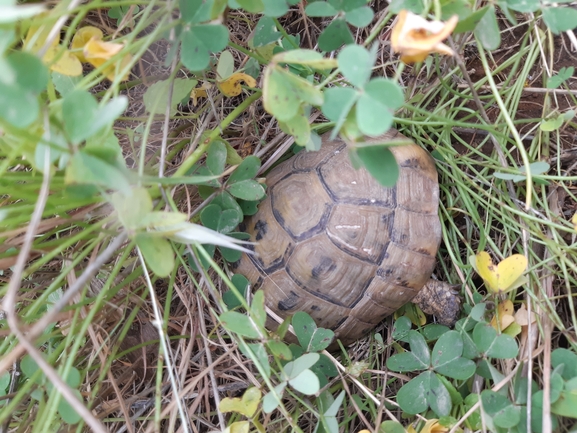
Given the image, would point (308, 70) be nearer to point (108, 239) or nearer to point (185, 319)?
point (108, 239)

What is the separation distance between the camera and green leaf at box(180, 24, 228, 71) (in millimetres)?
732

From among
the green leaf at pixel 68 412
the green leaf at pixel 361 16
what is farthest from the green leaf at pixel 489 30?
the green leaf at pixel 68 412

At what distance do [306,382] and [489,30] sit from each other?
738 millimetres

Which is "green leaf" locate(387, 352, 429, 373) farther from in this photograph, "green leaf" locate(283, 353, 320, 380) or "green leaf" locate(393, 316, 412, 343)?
"green leaf" locate(283, 353, 320, 380)

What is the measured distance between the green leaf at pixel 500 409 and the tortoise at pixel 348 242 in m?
0.33

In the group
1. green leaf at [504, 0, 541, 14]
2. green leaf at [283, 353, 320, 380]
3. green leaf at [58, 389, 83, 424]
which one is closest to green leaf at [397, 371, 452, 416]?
green leaf at [283, 353, 320, 380]

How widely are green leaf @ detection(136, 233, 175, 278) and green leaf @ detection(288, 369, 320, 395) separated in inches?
12.5

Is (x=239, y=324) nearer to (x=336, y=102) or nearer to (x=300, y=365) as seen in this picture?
(x=300, y=365)

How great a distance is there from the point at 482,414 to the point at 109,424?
1018mm

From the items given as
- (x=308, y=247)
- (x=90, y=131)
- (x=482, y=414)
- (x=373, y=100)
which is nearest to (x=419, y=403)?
(x=482, y=414)

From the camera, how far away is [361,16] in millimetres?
784

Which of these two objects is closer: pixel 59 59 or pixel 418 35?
pixel 418 35

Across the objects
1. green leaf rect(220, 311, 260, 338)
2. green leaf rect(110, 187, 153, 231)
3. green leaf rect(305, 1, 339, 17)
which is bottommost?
green leaf rect(220, 311, 260, 338)

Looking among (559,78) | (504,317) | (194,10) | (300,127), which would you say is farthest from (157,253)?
(559,78)
